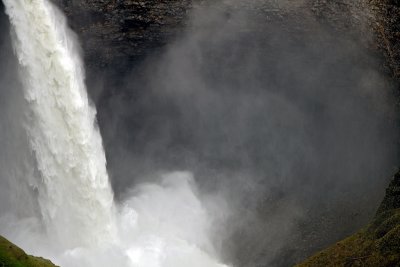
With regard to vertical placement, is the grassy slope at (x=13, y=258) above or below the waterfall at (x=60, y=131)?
below

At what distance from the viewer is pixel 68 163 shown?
33.6 metres

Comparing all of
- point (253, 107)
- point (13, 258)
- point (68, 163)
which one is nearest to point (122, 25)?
point (68, 163)

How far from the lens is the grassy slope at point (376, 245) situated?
74.9 ft

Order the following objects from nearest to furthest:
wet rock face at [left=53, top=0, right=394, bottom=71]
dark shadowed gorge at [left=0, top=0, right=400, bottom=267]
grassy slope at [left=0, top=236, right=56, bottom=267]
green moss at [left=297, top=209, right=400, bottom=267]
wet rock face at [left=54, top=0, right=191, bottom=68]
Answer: grassy slope at [left=0, top=236, right=56, bottom=267] < green moss at [left=297, top=209, right=400, bottom=267] < wet rock face at [left=53, top=0, right=394, bottom=71] < dark shadowed gorge at [left=0, top=0, right=400, bottom=267] < wet rock face at [left=54, top=0, right=191, bottom=68]

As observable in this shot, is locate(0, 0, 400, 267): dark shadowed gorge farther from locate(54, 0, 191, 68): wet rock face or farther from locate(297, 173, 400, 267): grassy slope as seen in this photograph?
locate(297, 173, 400, 267): grassy slope

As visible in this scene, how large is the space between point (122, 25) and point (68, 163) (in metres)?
10.2

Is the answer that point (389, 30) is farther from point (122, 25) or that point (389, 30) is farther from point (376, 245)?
point (122, 25)

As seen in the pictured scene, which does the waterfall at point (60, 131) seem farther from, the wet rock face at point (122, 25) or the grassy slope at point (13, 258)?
the grassy slope at point (13, 258)

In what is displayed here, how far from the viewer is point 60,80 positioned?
3312cm

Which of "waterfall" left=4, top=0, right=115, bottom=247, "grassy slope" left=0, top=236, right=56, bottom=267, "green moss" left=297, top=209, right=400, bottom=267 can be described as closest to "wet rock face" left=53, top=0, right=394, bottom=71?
"waterfall" left=4, top=0, right=115, bottom=247

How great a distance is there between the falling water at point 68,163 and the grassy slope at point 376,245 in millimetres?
10459

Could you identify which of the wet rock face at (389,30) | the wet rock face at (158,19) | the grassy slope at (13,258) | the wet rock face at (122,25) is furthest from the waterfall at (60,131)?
the wet rock face at (389,30)

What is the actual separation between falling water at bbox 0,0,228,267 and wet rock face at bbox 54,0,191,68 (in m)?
1.43

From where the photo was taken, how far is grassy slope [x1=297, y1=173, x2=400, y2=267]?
22844mm
